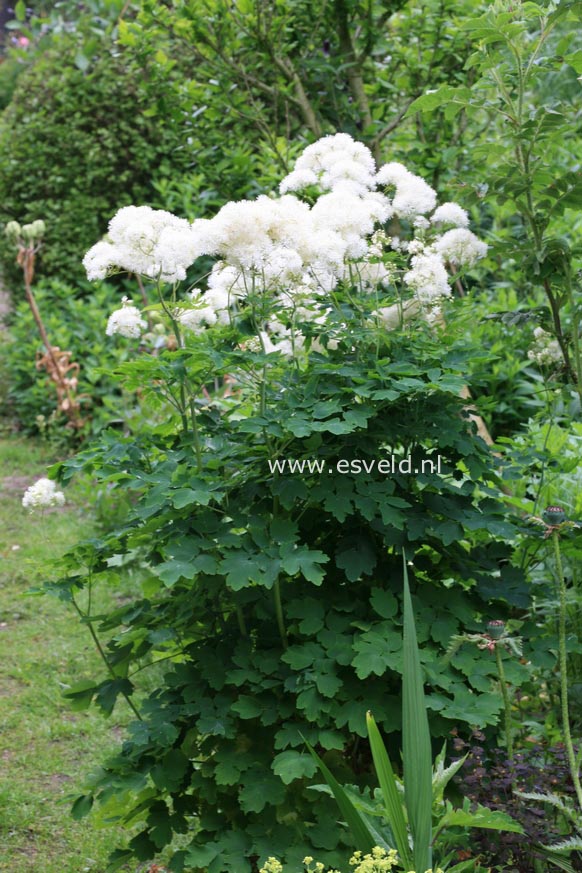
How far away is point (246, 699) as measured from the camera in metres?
2.26

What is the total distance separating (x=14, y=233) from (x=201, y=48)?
2141 mm

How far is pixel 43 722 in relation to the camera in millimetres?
3574

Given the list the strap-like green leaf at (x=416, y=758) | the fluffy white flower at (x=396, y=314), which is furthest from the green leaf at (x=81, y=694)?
the fluffy white flower at (x=396, y=314)

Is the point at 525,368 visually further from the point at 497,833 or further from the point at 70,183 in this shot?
the point at 70,183

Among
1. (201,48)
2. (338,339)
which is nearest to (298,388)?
(338,339)

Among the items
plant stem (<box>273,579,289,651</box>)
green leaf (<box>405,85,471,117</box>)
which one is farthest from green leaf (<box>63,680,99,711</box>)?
green leaf (<box>405,85,471,117</box>)

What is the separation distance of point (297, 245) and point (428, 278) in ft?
1.30

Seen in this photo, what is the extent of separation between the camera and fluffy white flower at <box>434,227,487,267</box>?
250cm

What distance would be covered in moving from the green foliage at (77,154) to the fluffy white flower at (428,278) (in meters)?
5.77

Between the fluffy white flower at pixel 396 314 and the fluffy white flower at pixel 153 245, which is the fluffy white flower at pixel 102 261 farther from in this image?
the fluffy white flower at pixel 396 314

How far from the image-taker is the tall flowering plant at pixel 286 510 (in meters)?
2.14

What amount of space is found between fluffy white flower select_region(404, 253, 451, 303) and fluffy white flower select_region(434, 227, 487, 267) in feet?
0.42

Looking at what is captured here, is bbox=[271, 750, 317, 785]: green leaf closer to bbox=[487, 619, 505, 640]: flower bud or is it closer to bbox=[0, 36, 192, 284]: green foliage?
bbox=[487, 619, 505, 640]: flower bud

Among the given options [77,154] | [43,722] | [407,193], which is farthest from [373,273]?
[77,154]
